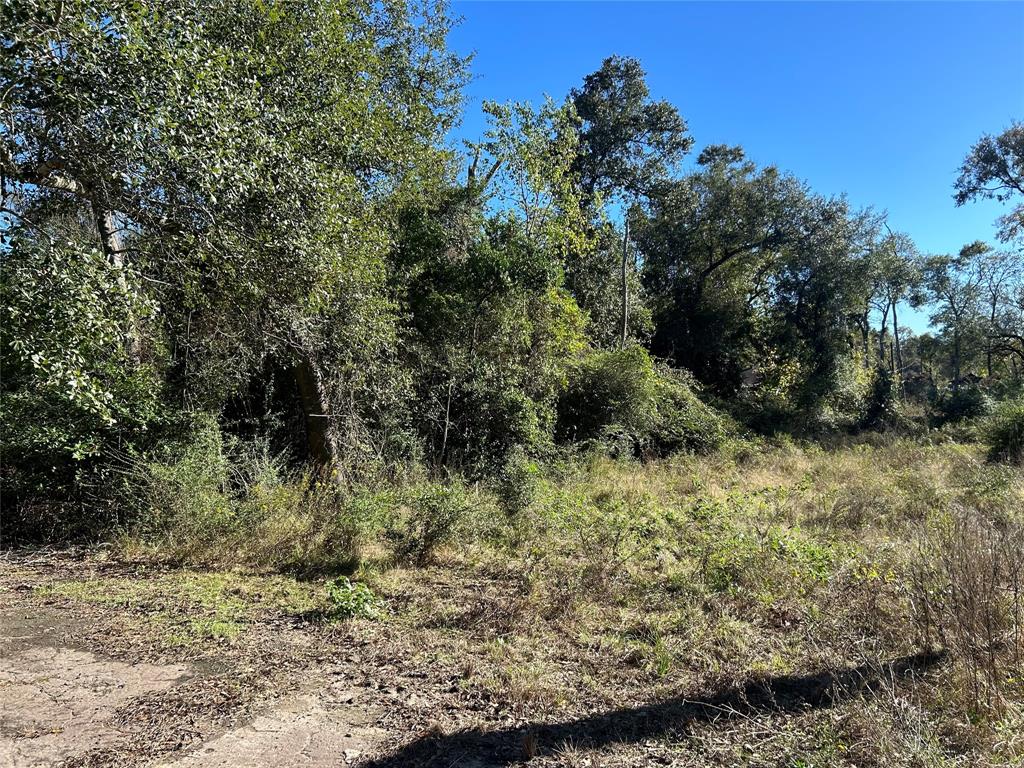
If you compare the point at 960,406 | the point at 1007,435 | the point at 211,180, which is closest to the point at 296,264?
the point at 211,180

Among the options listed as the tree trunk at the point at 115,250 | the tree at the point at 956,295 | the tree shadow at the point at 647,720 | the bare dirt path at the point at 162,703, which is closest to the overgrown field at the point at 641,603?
the tree shadow at the point at 647,720

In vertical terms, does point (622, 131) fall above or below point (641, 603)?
above

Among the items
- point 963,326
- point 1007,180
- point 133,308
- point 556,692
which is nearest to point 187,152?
point 133,308

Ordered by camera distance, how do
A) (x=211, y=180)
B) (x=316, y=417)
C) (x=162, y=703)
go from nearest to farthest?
(x=162, y=703) → (x=211, y=180) → (x=316, y=417)

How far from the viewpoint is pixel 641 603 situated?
15.3 feet

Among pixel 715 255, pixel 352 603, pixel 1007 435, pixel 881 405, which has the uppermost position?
pixel 715 255

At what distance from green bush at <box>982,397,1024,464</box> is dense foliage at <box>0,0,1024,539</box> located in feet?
0.33

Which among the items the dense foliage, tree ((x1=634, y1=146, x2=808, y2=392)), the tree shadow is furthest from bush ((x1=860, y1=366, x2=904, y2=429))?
the tree shadow

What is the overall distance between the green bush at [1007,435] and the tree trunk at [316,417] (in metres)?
11.8

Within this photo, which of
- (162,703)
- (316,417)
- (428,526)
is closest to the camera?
(162,703)

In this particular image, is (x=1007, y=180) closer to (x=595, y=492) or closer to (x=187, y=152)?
(x=595, y=492)

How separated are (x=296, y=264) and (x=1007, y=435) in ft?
44.6

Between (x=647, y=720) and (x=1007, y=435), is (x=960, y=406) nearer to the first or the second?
(x=1007, y=435)

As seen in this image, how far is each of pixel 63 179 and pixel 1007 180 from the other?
25964 mm
